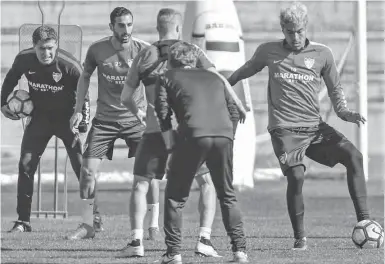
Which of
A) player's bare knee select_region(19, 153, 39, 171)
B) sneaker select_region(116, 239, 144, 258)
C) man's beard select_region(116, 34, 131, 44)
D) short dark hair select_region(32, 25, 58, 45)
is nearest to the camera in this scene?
sneaker select_region(116, 239, 144, 258)

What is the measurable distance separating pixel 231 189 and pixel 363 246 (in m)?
1.79

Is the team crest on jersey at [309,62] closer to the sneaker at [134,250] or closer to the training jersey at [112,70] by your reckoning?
the training jersey at [112,70]

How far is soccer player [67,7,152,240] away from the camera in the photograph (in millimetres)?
10516

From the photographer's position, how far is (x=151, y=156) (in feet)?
29.8

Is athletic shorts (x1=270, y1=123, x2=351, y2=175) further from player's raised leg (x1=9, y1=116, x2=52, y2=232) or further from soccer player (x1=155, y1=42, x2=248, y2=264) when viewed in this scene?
player's raised leg (x1=9, y1=116, x2=52, y2=232)

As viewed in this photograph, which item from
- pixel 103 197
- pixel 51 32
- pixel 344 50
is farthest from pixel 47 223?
pixel 344 50

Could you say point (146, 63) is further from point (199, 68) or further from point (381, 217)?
point (381, 217)

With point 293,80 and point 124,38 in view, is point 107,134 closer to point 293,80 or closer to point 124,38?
point 124,38

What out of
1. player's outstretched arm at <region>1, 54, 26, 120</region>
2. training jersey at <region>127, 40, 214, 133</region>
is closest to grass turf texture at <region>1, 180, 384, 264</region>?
training jersey at <region>127, 40, 214, 133</region>

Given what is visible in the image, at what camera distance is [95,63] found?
10.6 metres

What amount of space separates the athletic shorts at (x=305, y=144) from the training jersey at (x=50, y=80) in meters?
2.31

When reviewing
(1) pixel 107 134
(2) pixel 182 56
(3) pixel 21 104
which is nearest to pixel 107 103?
(1) pixel 107 134

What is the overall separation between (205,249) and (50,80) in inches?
118

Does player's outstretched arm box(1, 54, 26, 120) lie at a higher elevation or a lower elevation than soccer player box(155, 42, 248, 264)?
higher
